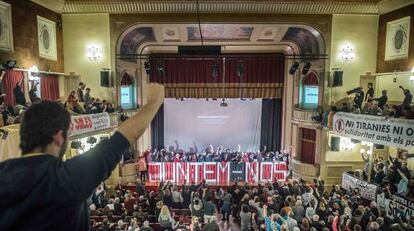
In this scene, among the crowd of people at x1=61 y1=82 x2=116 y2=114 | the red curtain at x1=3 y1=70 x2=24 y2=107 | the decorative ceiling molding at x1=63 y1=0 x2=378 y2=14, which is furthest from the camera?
the decorative ceiling molding at x1=63 y1=0 x2=378 y2=14

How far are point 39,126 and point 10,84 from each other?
10487 millimetres

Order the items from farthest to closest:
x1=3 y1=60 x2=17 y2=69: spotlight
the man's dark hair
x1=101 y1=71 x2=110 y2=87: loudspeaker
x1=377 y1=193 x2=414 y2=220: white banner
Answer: x1=101 y1=71 x2=110 y2=87: loudspeaker, x1=3 y1=60 x2=17 y2=69: spotlight, x1=377 y1=193 x2=414 y2=220: white banner, the man's dark hair

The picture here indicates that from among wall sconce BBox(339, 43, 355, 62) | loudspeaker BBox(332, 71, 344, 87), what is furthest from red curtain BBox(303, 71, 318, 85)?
wall sconce BBox(339, 43, 355, 62)

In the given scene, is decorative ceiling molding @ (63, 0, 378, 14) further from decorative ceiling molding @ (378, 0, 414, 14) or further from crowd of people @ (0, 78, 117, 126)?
crowd of people @ (0, 78, 117, 126)

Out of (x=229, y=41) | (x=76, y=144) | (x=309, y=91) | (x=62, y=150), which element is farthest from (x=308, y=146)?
Answer: (x=62, y=150)

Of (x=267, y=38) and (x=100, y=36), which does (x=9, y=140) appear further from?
(x=267, y=38)

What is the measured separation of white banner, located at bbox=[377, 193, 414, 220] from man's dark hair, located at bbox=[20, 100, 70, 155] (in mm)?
10042

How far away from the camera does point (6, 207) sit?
43.7 inches

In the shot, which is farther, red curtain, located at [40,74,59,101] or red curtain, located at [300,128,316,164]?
red curtain, located at [300,128,316,164]

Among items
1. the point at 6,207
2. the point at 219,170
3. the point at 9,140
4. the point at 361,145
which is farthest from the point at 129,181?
the point at 6,207

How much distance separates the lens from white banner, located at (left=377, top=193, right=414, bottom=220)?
894 cm

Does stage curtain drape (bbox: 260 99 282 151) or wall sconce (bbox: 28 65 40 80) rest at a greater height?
wall sconce (bbox: 28 65 40 80)

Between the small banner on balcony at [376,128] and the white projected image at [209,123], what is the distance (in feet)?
23.5

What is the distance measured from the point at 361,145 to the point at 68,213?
15651mm
